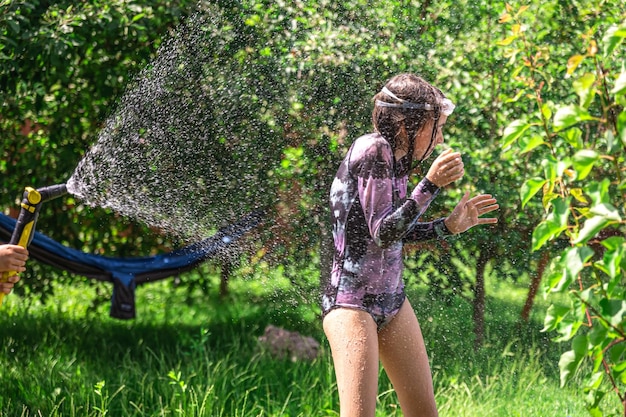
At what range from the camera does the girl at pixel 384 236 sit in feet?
7.30

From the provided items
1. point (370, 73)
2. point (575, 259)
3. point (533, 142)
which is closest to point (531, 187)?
point (533, 142)

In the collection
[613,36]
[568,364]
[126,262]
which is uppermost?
[613,36]

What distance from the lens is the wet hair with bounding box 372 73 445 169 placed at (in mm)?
2377

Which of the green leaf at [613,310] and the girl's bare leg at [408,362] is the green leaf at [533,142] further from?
the girl's bare leg at [408,362]

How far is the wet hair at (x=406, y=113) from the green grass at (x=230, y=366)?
5.03 ft

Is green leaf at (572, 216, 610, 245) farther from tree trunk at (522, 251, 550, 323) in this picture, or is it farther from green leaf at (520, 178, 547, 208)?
tree trunk at (522, 251, 550, 323)

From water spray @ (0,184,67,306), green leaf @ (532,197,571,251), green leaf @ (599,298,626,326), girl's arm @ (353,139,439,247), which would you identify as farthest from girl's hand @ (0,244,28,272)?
green leaf @ (599,298,626,326)

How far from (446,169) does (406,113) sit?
0.75 ft

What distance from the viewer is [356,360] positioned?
7.35 feet

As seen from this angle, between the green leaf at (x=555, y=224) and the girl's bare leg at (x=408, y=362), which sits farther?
the girl's bare leg at (x=408, y=362)

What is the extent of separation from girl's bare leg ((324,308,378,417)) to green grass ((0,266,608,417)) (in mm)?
1274

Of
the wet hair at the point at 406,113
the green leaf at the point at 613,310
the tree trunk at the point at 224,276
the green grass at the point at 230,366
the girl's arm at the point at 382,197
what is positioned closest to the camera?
the green leaf at the point at 613,310

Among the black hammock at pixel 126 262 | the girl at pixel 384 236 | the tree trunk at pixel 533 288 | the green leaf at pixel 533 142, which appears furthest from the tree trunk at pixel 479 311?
the green leaf at pixel 533 142

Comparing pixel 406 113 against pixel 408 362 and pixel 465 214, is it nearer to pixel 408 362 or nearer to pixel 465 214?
pixel 465 214
